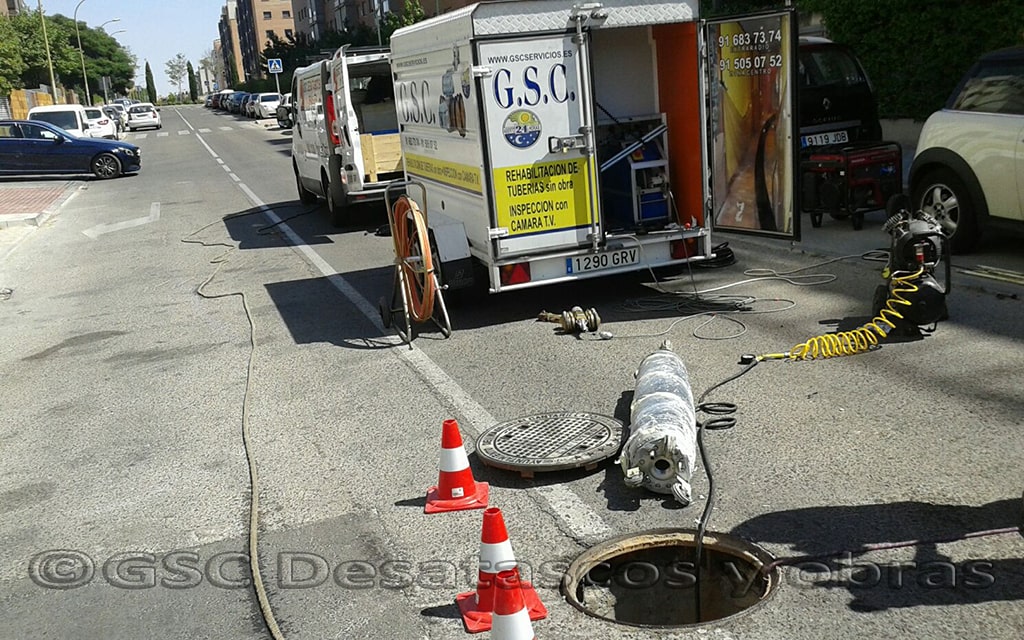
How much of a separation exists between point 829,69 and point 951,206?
15.2 ft

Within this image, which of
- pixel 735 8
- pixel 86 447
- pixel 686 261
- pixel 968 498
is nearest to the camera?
pixel 968 498

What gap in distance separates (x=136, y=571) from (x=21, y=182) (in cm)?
2764

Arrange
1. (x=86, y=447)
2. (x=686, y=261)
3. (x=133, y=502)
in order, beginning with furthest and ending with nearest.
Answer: (x=686, y=261) → (x=86, y=447) → (x=133, y=502)

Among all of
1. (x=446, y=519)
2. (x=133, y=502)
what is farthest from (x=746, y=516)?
(x=133, y=502)

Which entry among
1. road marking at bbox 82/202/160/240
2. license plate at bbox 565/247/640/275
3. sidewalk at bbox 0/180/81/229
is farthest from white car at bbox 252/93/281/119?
license plate at bbox 565/247/640/275

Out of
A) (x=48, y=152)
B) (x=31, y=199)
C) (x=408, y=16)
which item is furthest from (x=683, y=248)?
(x=408, y=16)

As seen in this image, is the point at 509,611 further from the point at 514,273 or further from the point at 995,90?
the point at 995,90

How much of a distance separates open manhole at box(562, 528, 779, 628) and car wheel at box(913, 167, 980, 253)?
6256 millimetres

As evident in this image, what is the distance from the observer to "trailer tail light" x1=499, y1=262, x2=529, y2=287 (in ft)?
28.7

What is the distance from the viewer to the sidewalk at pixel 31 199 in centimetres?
2022

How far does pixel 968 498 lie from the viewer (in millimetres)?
4730

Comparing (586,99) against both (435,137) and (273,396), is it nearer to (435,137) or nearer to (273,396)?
(435,137)

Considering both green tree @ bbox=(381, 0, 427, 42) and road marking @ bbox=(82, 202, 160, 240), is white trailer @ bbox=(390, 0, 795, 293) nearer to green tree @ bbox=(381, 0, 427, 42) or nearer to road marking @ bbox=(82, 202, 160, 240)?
road marking @ bbox=(82, 202, 160, 240)

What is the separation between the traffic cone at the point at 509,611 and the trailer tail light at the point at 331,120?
12554 mm
